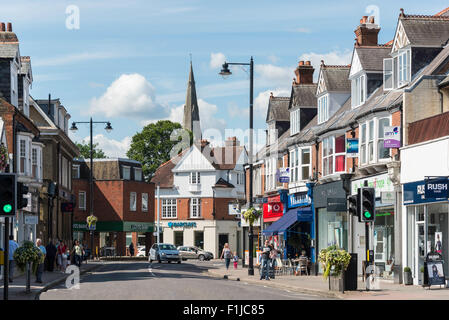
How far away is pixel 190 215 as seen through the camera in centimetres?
8738

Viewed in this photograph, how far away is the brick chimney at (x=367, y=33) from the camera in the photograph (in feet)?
132

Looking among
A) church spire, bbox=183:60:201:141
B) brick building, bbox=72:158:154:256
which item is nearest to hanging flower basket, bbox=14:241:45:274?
brick building, bbox=72:158:154:256

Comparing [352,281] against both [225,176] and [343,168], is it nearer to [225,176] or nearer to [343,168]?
[343,168]

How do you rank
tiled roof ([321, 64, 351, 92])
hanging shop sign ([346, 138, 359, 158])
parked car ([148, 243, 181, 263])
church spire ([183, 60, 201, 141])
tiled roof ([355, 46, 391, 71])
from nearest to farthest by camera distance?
hanging shop sign ([346, 138, 359, 158])
tiled roof ([355, 46, 391, 71])
tiled roof ([321, 64, 351, 92])
parked car ([148, 243, 181, 263])
church spire ([183, 60, 201, 141])

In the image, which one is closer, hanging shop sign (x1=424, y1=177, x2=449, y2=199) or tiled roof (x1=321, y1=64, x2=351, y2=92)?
hanging shop sign (x1=424, y1=177, x2=449, y2=199)

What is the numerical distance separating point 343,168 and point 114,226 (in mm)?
47422

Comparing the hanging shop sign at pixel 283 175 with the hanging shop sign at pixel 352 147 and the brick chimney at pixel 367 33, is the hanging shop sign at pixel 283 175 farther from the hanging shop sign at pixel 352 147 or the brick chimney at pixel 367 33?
the hanging shop sign at pixel 352 147

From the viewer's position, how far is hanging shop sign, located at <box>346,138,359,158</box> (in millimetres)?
35188

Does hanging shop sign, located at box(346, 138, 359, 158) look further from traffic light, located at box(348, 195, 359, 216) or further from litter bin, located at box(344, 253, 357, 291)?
traffic light, located at box(348, 195, 359, 216)

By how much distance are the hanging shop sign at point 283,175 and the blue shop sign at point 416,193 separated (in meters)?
16.0

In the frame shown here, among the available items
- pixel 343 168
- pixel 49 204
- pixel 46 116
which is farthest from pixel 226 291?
pixel 46 116

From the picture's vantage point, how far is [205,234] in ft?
282

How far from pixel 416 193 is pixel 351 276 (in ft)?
18.3

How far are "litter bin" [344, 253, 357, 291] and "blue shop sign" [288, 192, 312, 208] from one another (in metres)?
17.9
